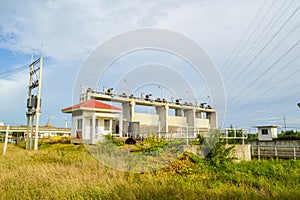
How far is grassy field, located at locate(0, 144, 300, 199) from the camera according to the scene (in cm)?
524

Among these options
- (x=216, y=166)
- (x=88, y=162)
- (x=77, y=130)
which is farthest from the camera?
(x=77, y=130)

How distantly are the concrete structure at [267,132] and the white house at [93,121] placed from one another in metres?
13.5

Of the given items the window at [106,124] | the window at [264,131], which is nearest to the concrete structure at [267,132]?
the window at [264,131]

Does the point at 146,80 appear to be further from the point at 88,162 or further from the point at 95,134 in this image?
the point at 95,134

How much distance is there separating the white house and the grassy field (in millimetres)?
8672

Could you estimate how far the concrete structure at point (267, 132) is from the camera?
22.5 metres

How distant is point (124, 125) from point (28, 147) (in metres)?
8.14

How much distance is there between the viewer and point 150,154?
9156 mm

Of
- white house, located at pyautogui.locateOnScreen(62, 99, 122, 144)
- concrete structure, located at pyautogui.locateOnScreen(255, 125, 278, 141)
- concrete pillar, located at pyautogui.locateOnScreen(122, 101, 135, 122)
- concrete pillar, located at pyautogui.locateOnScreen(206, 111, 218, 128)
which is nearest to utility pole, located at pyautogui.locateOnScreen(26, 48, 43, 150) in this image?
white house, located at pyautogui.locateOnScreen(62, 99, 122, 144)

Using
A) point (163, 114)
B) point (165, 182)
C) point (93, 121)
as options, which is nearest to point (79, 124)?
point (93, 121)

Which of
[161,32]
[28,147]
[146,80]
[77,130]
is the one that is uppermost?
[161,32]

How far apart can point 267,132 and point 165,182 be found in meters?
19.8

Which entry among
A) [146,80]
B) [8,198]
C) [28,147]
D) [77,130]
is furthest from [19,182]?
[28,147]

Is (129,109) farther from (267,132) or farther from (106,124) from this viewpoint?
(267,132)
